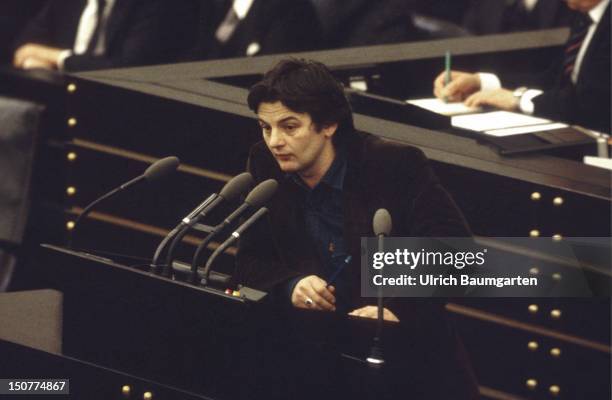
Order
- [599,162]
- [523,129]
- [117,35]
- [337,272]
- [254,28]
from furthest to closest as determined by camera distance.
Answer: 1. [117,35]
2. [254,28]
3. [523,129]
4. [599,162]
5. [337,272]

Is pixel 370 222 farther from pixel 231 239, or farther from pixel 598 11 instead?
pixel 598 11

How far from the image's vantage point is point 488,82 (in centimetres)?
472

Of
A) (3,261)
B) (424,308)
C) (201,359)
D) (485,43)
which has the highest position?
(485,43)

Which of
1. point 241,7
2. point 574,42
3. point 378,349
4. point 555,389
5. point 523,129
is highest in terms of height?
point 241,7

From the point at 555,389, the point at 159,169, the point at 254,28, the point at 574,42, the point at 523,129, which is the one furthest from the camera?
the point at 254,28

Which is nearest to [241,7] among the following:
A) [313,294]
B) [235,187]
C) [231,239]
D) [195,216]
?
[313,294]

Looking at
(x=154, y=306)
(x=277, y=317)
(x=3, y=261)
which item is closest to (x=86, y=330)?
(x=154, y=306)

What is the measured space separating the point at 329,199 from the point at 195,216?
74 cm

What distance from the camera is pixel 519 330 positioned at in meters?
3.88

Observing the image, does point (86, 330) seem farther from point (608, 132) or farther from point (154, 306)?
point (608, 132)

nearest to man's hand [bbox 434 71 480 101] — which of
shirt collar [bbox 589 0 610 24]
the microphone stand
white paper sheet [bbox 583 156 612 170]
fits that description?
shirt collar [bbox 589 0 610 24]

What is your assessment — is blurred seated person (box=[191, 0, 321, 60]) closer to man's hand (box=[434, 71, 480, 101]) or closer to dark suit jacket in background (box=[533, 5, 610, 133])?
man's hand (box=[434, 71, 480, 101])

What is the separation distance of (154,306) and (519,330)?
4.84 feet

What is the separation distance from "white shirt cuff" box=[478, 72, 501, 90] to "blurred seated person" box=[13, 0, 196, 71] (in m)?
1.46
